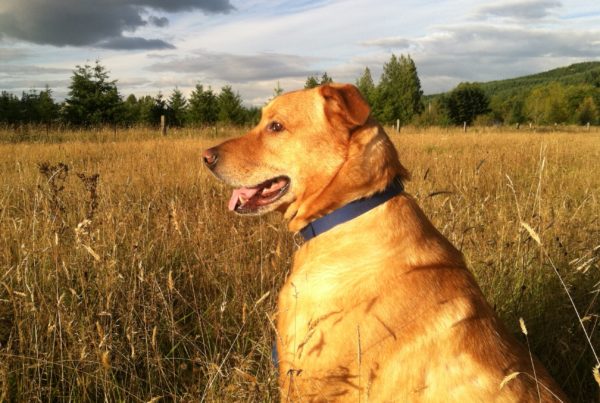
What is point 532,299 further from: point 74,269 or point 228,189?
point 228,189

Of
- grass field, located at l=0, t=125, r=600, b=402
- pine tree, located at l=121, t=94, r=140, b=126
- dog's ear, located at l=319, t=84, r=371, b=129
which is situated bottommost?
grass field, located at l=0, t=125, r=600, b=402

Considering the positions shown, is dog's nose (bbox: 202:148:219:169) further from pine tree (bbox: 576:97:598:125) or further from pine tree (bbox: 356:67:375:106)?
pine tree (bbox: 576:97:598:125)

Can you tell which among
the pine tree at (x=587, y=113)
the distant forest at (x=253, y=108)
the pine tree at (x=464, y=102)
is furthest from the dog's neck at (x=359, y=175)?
the pine tree at (x=587, y=113)

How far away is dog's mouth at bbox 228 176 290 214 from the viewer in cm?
258

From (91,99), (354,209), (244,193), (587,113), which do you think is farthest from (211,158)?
(587,113)

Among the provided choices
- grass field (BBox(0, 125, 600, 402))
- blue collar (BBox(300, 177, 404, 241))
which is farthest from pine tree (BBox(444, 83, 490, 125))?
blue collar (BBox(300, 177, 404, 241))

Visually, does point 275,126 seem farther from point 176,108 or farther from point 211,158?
point 176,108

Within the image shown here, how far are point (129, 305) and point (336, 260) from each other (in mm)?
1493

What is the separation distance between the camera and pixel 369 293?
1.88 meters

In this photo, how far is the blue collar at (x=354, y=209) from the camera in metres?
2.14

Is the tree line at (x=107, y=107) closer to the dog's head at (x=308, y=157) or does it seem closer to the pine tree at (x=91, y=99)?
the pine tree at (x=91, y=99)

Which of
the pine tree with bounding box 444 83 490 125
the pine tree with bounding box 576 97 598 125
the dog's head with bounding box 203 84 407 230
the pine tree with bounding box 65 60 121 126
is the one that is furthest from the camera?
the pine tree with bounding box 576 97 598 125

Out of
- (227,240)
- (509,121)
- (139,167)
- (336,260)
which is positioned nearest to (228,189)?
(227,240)

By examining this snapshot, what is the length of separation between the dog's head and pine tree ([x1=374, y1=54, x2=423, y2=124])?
159ft
